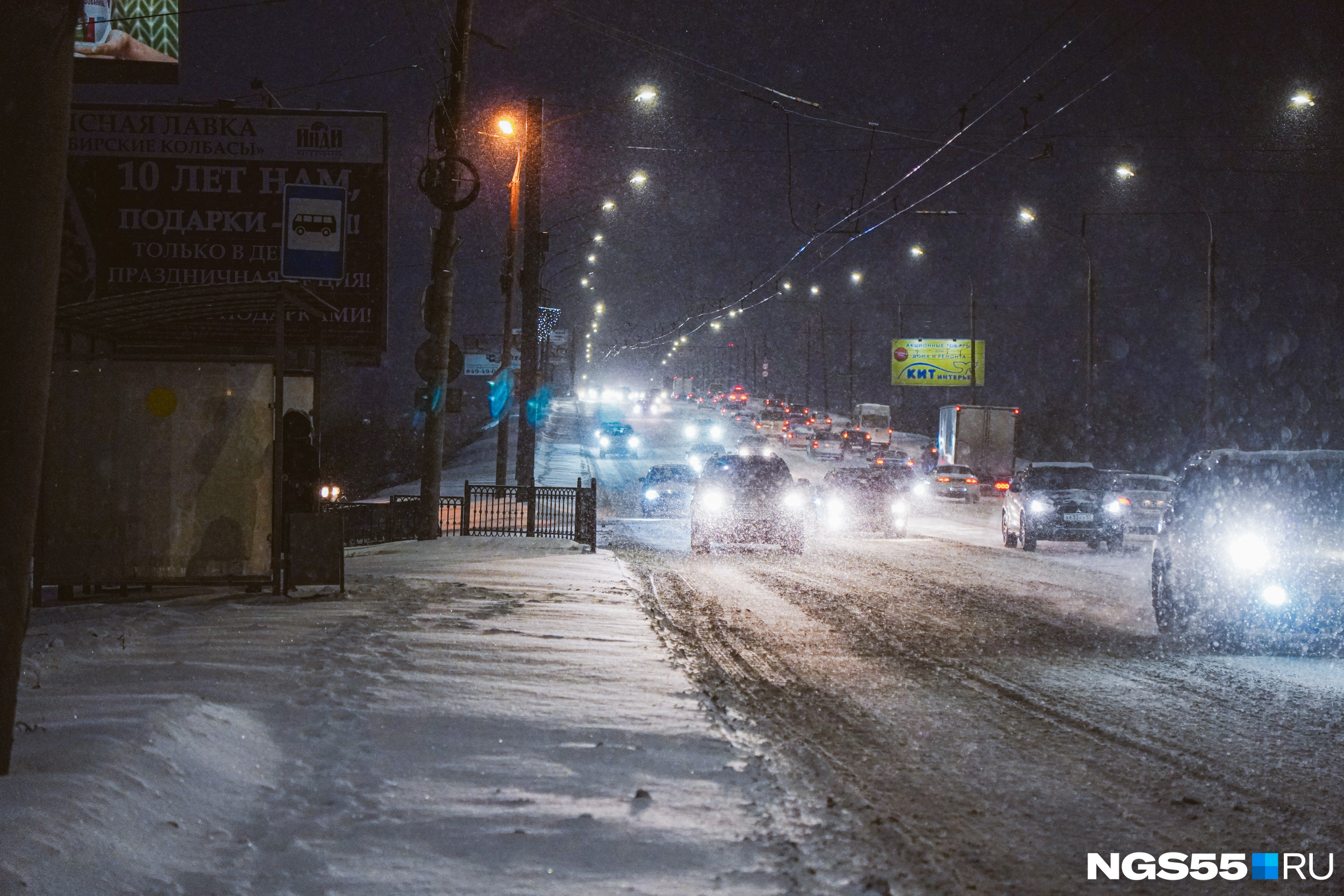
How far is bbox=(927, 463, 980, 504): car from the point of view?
45000 mm

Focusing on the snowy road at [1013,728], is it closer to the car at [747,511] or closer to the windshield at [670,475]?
the car at [747,511]

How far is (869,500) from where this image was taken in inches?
1096

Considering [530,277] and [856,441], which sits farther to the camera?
[856,441]

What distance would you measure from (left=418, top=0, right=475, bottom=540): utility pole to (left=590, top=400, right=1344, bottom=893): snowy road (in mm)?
5952

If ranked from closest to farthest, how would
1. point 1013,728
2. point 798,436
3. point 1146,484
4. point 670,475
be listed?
point 1013,728, point 1146,484, point 670,475, point 798,436

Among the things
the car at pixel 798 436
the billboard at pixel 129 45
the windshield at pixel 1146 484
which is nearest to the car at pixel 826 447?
the car at pixel 798 436

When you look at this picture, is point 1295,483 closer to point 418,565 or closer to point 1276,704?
point 1276,704

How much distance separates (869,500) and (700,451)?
36738 mm

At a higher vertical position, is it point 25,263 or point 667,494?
point 25,263

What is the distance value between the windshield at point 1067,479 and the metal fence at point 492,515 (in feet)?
30.1

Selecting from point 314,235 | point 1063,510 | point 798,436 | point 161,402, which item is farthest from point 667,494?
point 798,436

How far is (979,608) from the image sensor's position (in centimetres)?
1414

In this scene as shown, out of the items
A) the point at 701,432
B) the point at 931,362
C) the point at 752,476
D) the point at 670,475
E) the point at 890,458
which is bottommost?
the point at 670,475

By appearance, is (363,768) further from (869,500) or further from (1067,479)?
(869,500)
